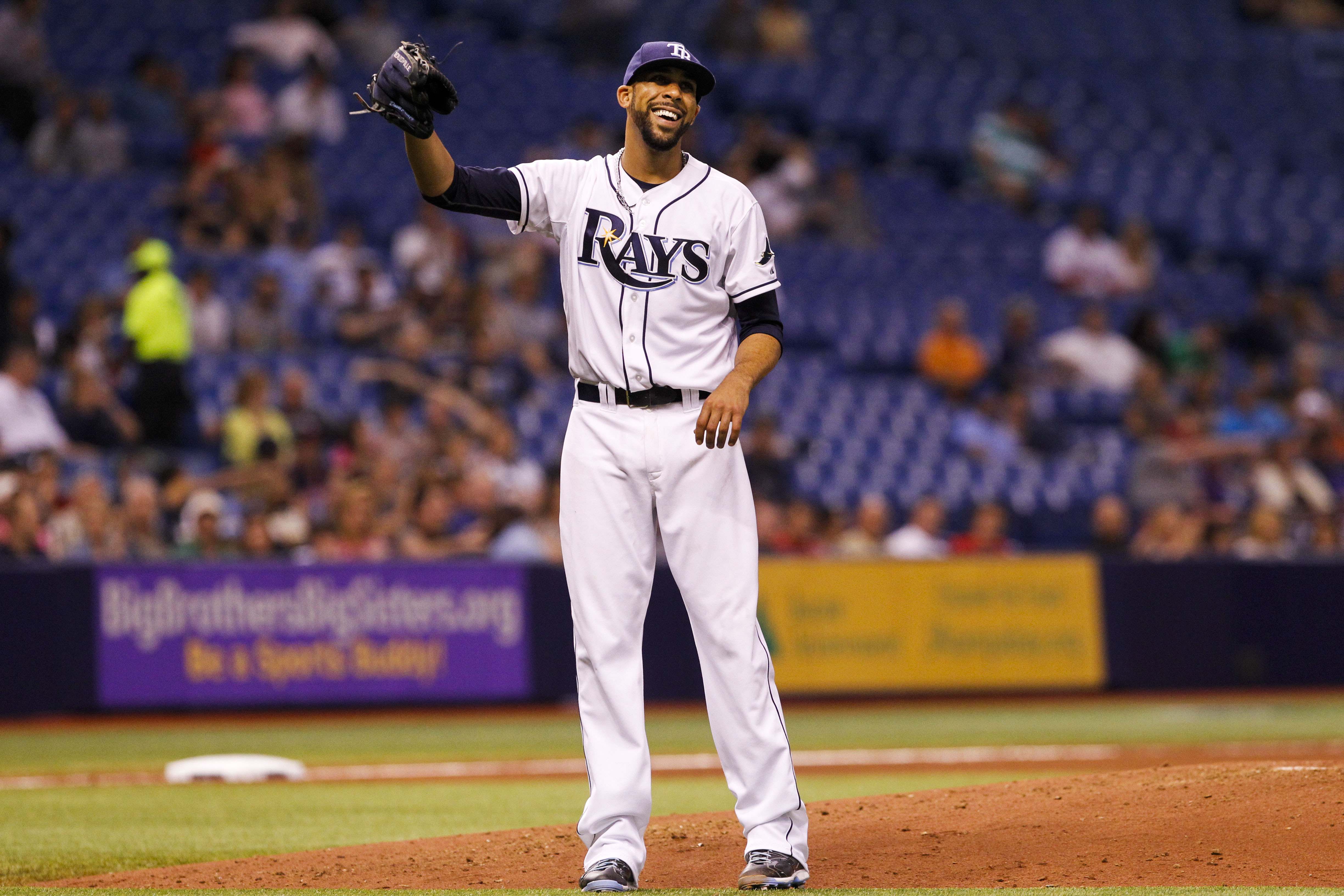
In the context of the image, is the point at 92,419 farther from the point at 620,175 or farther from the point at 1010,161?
the point at 1010,161

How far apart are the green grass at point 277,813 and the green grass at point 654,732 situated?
1.47m

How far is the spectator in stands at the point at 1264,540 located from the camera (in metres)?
14.4

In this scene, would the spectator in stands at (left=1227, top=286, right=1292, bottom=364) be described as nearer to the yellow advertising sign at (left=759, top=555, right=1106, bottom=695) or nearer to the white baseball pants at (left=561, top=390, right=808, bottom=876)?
the yellow advertising sign at (left=759, top=555, right=1106, bottom=695)

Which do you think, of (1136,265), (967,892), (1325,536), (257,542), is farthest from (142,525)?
(1136,265)

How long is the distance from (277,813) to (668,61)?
3.75 m

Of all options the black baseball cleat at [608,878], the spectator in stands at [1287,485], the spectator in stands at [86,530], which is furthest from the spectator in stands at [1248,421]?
the black baseball cleat at [608,878]

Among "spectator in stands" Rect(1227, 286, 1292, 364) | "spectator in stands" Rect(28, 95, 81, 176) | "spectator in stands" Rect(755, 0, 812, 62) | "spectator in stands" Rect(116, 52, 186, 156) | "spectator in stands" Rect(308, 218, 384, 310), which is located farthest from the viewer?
Result: "spectator in stands" Rect(755, 0, 812, 62)

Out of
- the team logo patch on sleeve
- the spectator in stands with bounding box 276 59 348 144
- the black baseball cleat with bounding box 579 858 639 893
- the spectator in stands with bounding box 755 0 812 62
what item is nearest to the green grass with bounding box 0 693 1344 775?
the black baseball cleat with bounding box 579 858 639 893

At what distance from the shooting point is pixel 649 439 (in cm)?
458

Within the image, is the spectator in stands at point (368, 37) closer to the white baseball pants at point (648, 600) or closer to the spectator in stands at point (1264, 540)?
the spectator in stands at point (1264, 540)

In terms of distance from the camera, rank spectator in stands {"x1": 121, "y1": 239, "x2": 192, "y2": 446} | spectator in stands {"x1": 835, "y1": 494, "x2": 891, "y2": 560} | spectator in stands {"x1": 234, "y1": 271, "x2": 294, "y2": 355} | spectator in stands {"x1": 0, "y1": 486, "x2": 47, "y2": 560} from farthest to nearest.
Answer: spectator in stands {"x1": 234, "y1": 271, "x2": 294, "y2": 355} → spectator in stands {"x1": 835, "y1": 494, "x2": 891, "y2": 560} → spectator in stands {"x1": 121, "y1": 239, "x2": 192, "y2": 446} → spectator in stands {"x1": 0, "y1": 486, "x2": 47, "y2": 560}

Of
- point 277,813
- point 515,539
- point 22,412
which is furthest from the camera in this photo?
point 515,539

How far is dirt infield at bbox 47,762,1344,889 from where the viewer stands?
15.2 ft

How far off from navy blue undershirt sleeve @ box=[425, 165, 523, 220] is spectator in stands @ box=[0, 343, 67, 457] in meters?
8.37
